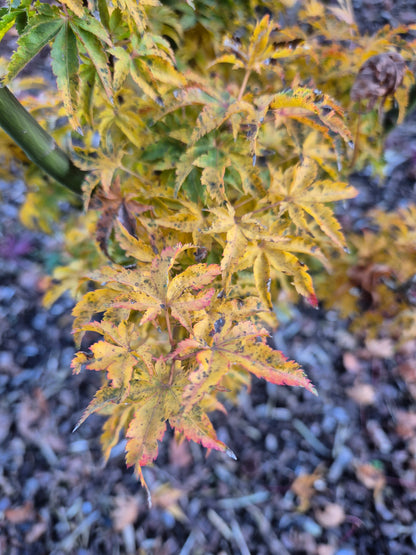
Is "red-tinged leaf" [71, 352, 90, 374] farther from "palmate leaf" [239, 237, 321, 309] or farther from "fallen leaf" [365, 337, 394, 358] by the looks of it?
"fallen leaf" [365, 337, 394, 358]

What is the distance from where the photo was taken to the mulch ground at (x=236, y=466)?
121 cm

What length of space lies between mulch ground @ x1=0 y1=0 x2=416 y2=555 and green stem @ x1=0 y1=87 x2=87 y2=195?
0.85 meters

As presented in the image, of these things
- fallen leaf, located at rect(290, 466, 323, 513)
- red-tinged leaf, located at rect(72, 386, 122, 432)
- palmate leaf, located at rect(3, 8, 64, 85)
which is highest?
palmate leaf, located at rect(3, 8, 64, 85)

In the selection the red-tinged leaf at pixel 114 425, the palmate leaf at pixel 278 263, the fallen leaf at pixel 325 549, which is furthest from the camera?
the fallen leaf at pixel 325 549

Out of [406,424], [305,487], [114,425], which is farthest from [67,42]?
[406,424]

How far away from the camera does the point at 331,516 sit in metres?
1.25

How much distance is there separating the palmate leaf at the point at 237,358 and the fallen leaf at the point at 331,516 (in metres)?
0.88

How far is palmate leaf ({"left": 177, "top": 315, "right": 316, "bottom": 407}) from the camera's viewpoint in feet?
1.89

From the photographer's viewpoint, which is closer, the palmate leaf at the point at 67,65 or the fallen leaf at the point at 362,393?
the palmate leaf at the point at 67,65

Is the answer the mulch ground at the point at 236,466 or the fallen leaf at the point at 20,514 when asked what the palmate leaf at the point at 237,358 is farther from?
the fallen leaf at the point at 20,514

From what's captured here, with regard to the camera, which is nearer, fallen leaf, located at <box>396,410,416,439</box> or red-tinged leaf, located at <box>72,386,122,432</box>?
red-tinged leaf, located at <box>72,386,122,432</box>

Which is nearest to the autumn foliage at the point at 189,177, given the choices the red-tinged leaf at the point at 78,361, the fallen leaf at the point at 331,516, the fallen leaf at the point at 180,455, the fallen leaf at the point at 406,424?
the red-tinged leaf at the point at 78,361

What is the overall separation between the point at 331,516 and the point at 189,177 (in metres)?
1.12

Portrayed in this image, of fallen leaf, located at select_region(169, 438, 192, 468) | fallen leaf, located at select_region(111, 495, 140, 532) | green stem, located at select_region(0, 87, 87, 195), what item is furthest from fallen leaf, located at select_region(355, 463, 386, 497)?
green stem, located at select_region(0, 87, 87, 195)
